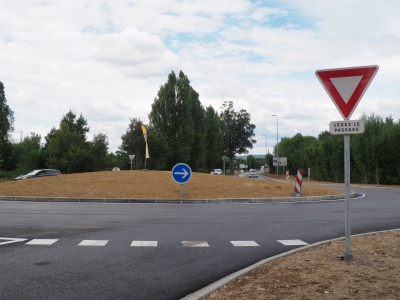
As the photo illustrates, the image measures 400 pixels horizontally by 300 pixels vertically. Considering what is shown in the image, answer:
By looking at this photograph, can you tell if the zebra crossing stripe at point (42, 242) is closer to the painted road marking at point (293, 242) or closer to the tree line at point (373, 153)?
the painted road marking at point (293, 242)

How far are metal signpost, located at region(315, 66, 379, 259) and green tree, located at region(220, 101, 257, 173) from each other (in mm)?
87438

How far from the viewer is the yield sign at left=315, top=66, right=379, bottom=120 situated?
6.50 meters

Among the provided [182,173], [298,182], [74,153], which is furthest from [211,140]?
[182,173]

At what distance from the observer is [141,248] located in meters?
8.33

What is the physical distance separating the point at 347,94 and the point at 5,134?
7420 centimetres

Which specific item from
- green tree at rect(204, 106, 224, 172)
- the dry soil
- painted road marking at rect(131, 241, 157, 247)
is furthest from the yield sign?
green tree at rect(204, 106, 224, 172)

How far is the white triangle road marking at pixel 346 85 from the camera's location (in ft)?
21.5

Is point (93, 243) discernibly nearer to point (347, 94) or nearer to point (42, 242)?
point (42, 242)

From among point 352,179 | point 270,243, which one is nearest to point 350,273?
point 270,243

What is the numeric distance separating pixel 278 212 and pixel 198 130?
5400cm

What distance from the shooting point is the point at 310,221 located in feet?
41.1

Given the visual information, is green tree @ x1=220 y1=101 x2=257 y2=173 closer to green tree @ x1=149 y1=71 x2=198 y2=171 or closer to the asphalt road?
green tree @ x1=149 y1=71 x2=198 y2=171

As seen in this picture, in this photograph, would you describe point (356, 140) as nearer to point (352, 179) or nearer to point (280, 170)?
point (352, 179)

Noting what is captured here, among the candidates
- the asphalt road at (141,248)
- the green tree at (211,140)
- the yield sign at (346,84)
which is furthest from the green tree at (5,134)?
the yield sign at (346,84)
